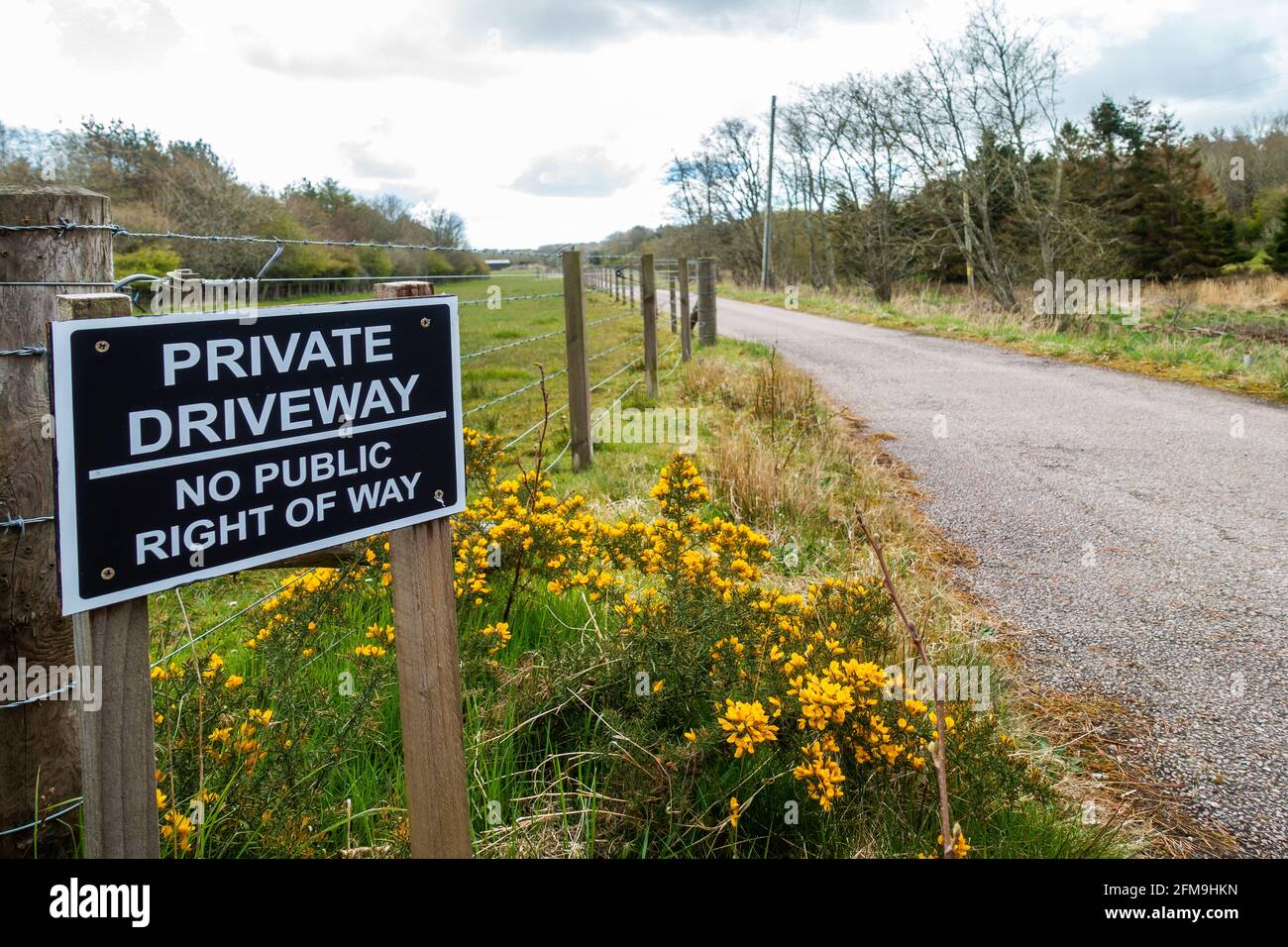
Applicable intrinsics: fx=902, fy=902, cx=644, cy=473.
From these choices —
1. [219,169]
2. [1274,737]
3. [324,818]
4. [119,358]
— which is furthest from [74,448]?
[219,169]

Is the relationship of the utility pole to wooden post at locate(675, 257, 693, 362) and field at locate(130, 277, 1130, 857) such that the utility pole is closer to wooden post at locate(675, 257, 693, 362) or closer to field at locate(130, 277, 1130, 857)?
wooden post at locate(675, 257, 693, 362)

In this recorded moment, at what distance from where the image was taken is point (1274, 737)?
128 inches

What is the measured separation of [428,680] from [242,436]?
65 centimetres

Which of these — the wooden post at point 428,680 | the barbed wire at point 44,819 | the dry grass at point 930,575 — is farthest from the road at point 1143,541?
the barbed wire at point 44,819

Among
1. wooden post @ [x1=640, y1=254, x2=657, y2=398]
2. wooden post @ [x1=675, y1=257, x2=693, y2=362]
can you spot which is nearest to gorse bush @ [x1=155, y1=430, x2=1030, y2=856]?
wooden post @ [x1=640, y1=254, x2=657, y2=398]

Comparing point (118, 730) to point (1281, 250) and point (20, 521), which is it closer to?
point (20, 521)

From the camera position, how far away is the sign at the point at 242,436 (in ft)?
4.45

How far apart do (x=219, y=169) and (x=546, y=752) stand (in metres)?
21.2

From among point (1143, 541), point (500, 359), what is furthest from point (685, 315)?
point (1143, 541)

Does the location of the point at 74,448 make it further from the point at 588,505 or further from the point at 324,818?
the point at 588,505

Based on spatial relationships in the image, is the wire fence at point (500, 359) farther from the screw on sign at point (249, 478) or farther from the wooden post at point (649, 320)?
the screw on sign at point (249, 478)

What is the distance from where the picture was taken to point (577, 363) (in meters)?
6.90

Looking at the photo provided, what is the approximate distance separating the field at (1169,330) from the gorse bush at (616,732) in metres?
9.23

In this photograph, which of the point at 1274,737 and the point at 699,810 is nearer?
the point at 699,810
